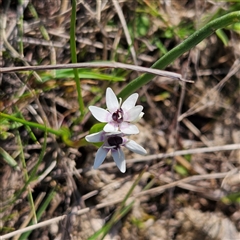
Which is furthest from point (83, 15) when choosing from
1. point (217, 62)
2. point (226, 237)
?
point (226, 237)

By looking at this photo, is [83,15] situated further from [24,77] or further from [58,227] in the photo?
[58,227]

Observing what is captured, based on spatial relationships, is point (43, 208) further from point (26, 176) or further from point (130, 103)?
point (130, 103)

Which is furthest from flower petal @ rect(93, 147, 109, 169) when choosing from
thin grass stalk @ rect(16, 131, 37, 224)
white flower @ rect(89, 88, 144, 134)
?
thin grass stalk @ rect(16, 131, 37, 224)

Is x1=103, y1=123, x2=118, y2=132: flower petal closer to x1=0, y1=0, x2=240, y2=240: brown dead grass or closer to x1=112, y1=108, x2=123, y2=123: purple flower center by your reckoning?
x1=112, y1=108, x2=123, y2=123: purple flower center

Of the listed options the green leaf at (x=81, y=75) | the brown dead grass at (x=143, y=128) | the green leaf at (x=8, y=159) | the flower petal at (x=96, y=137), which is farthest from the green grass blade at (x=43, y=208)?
the flower petal at (x=96, y=137)

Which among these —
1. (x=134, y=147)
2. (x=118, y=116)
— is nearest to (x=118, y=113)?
(x=118, y=116)
